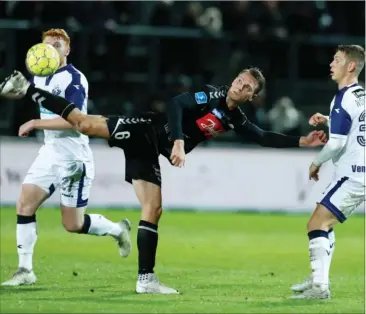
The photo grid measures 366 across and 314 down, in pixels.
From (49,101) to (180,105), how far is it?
1133 millimetres

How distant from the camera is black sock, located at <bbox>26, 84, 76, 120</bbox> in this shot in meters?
8.80

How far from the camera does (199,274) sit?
10.8 metres

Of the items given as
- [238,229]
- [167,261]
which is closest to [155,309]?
[167,261]

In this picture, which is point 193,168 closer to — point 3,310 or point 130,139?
point 130,139

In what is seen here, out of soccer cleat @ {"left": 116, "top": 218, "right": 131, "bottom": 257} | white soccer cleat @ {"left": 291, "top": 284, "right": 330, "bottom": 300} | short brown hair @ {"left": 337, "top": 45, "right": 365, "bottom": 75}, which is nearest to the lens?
white soccer cleat @ {"left": 291, "top": 284, "right": 330, "bottom": 300}

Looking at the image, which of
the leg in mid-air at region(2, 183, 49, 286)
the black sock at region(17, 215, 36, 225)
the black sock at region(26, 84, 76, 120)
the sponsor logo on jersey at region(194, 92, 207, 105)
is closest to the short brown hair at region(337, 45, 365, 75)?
the sponsor logo on jersey at region(194, 92, 207, 105)

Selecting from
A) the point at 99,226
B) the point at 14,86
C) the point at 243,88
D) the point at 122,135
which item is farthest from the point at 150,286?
the point at 14,86

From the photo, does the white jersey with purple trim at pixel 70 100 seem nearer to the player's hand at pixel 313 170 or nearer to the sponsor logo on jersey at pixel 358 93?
the player's hand at pixel 313 170

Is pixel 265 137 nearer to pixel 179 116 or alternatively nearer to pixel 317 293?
pixel 179 116

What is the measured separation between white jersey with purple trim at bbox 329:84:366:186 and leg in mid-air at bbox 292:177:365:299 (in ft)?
0.33

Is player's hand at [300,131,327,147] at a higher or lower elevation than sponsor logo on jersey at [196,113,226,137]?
lower

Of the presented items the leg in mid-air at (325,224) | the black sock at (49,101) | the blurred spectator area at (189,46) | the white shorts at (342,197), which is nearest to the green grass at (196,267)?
the leg in mid-air at (325,224)

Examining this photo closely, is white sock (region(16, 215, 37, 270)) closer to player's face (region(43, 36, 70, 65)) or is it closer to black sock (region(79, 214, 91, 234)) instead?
black sock (region(79, 214, 91, 234))

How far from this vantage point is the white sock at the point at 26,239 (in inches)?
375
